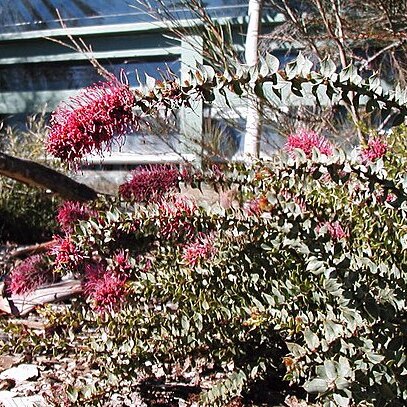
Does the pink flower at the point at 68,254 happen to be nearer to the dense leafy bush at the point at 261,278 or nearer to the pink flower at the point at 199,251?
the dense leafy bush at the point at 261,278

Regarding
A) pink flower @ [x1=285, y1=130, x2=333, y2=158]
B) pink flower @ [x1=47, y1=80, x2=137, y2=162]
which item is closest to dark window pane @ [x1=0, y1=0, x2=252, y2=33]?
pink flower @ [x1=285, y1=130, x2=333, y2=158]

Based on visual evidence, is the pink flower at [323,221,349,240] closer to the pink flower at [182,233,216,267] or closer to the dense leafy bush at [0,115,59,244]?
the pink flower at [182,233,216,267]

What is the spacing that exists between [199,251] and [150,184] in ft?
1.43

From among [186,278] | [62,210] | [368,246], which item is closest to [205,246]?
[186,278]

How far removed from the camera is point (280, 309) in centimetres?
127

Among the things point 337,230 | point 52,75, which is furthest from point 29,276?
point 52,75

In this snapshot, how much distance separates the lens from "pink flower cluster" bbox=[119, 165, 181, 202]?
171cm

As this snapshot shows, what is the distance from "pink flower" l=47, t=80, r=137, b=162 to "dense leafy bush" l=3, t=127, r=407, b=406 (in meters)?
0.30

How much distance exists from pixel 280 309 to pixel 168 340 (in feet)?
0.99

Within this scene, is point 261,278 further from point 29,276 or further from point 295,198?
point 29,276

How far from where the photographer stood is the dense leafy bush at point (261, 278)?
3.33 feet

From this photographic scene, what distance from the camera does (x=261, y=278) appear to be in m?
1.40

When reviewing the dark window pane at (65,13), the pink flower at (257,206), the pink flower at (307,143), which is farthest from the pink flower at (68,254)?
the dark window pane at (65,13)

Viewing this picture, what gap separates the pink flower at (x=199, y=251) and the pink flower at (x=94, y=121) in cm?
52
